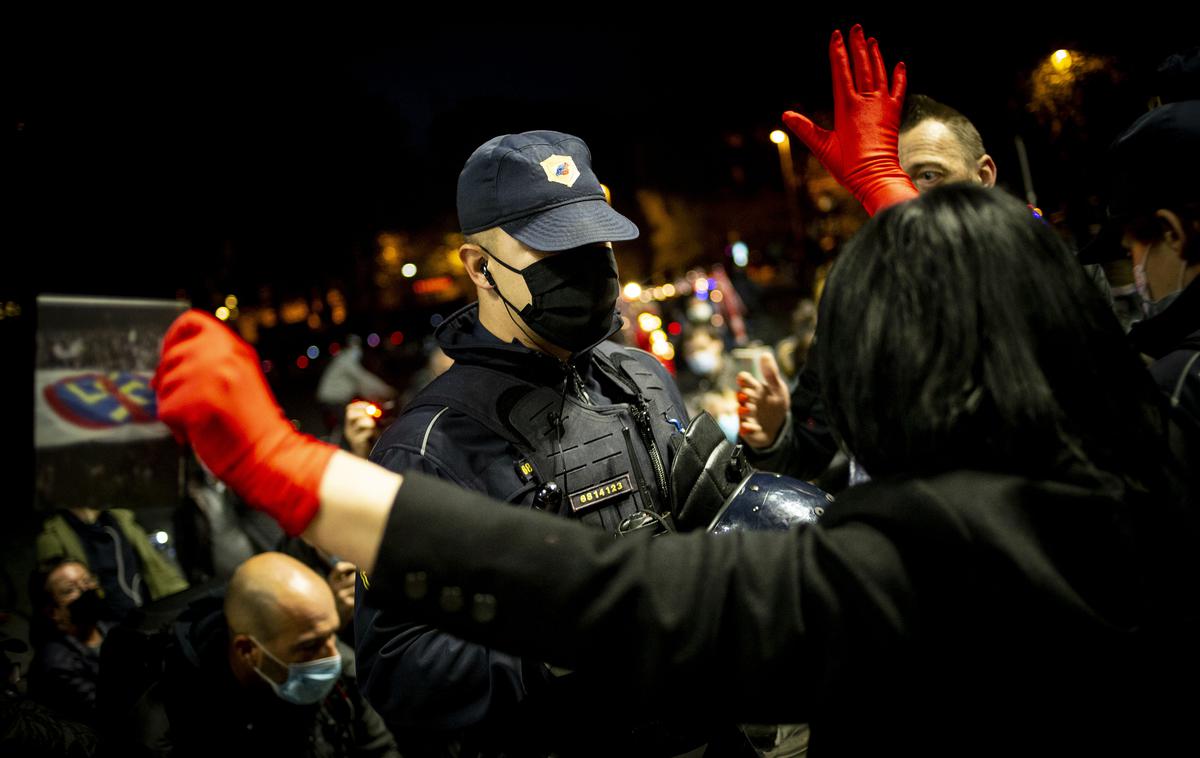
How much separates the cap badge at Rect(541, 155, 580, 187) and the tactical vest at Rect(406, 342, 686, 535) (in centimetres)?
60

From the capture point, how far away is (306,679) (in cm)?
374

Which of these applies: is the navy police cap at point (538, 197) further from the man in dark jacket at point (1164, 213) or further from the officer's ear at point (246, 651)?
the officer's ear at point (246, 651)

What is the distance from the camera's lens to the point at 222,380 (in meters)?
1.14

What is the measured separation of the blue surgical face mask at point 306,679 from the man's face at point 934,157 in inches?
133

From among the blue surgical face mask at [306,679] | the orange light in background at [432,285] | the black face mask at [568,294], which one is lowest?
the orange light in background at [432,285]

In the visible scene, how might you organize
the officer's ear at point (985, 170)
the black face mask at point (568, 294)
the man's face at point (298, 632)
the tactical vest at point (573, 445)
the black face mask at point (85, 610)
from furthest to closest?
the black face mask at point (85, 610), the man's face at point (298, 632), the officer's ear at point (985, 170), the black face mask at point (568, 294), the tactical vest at point (573, 445)

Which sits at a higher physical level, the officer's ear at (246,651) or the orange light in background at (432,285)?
the officer's ear at (246,651)

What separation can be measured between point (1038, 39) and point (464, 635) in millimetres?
5166

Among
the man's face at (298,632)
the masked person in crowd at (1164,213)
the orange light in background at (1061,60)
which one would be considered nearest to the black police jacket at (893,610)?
the masked person in crowd at (1164,213)

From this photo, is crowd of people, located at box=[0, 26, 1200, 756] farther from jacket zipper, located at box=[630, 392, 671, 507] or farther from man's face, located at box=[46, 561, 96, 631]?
man's face, located at box=[46, 561, 96, 631]

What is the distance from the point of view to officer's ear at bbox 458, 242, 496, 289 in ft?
7.90

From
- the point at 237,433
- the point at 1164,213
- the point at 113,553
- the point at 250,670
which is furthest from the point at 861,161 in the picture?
the point at 113,553

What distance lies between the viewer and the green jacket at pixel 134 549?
21.3 feet

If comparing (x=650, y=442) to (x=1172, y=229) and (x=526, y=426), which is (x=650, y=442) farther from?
(x=1172, y=229)
